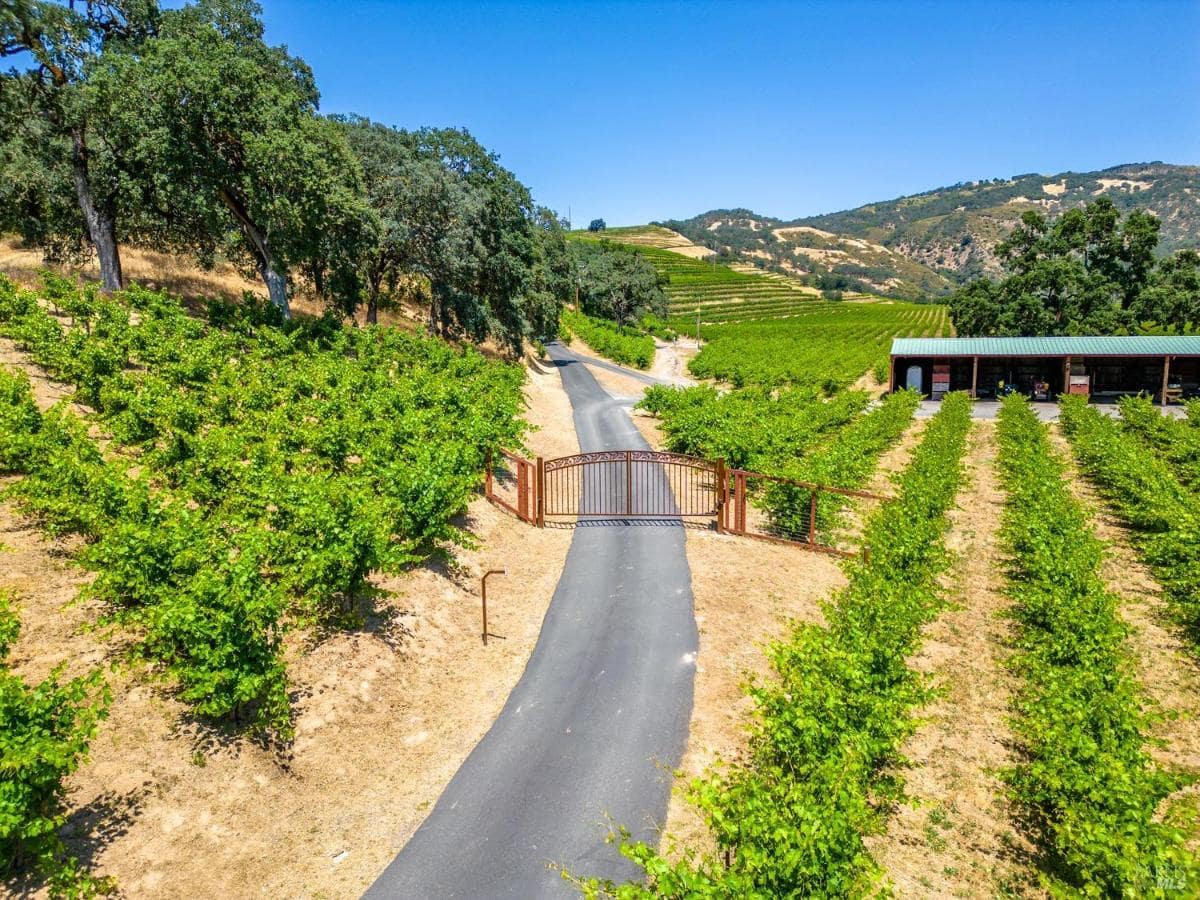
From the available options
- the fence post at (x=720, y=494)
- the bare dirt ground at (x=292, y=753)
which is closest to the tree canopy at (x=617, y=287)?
the fence post at (x=720, y=494)

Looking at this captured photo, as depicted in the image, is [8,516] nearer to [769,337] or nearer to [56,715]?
[56,715]

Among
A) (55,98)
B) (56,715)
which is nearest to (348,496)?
(56,715)

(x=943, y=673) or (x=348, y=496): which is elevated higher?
(x=348, y=496)

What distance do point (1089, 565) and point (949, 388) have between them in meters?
40.1

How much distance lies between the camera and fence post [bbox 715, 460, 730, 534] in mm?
18183

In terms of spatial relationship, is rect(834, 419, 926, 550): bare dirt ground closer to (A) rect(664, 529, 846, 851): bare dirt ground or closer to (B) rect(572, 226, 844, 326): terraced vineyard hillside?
(A) rect(664, 529, 846, 851): bare dirt ground

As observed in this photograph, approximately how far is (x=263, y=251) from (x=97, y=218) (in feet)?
21.3

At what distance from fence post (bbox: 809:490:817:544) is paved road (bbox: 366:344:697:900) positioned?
146 inches

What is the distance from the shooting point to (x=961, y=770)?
9.63 meters

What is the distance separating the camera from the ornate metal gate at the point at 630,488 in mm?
19125

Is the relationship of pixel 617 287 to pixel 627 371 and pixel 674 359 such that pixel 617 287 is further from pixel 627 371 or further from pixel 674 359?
pixel 627 371

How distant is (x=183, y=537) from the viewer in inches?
366

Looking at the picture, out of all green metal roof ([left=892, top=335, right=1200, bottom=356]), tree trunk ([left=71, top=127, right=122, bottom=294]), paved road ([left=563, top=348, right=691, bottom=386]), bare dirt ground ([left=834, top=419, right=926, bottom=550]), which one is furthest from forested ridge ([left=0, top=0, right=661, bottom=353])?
green metal roof ([left=892, top=335, right=1200, bottom=356])

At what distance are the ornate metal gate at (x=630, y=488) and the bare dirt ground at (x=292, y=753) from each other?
677cm
